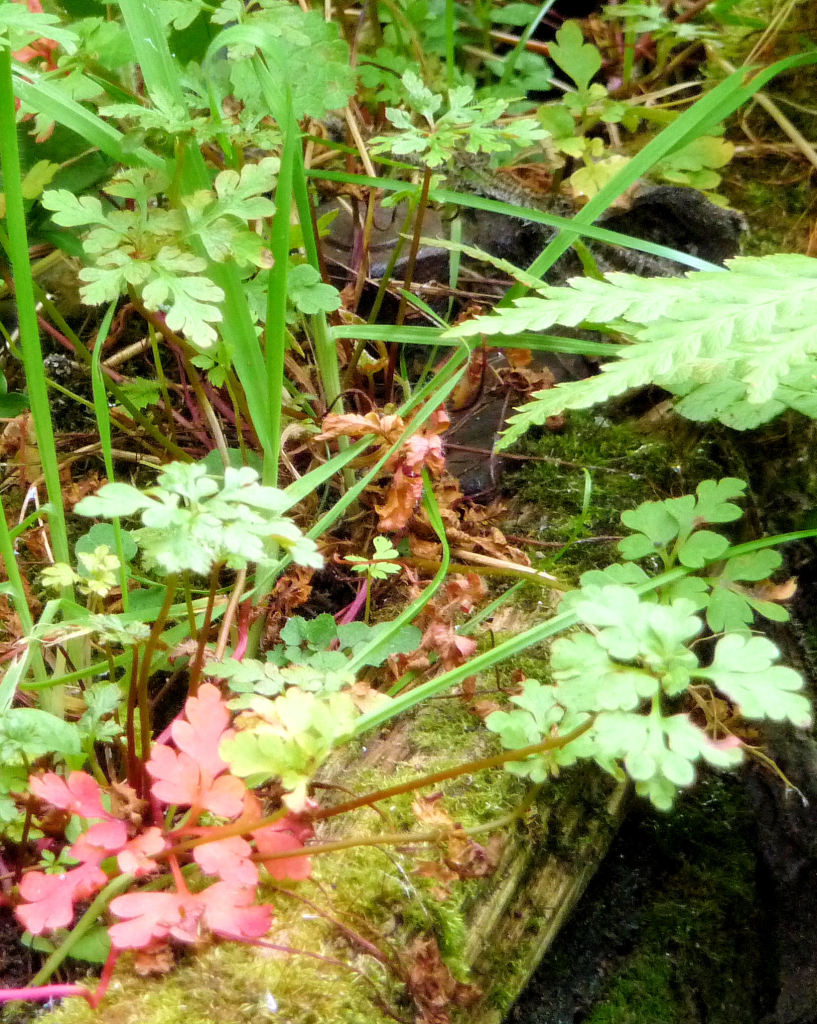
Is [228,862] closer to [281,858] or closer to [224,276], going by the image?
[281,858]

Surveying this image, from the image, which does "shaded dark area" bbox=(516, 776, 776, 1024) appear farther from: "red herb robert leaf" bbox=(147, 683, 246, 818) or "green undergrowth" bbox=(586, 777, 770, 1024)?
"red herb robert leaf" bbox=(147, 683, 246, 818)

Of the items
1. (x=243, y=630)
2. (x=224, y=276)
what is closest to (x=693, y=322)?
(x=224, y=276)

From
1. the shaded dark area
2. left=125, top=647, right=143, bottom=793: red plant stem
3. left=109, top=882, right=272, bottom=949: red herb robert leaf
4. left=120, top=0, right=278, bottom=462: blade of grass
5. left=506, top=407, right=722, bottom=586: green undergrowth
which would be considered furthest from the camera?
left=506, top=407, right=722, bottom=586: green undergrowth

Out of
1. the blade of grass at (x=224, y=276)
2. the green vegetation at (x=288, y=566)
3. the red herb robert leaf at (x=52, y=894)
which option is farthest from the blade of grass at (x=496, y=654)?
the blade of grass at (x=224, y=276)

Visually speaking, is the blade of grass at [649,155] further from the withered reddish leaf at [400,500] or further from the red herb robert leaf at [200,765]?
the red herb robert leaf at [200,765]

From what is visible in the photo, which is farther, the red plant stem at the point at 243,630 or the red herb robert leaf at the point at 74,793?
the red plant stem at the point at 243,630

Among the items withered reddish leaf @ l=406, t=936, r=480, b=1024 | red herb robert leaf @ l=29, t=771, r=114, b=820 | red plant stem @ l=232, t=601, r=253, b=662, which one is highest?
red herb robert leaf @ l=29, t=771, r=114, b=820

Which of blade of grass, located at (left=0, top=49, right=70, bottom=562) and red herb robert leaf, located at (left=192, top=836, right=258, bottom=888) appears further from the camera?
blade of grass, located at (left=0, top=49, right=70, bottom=562)

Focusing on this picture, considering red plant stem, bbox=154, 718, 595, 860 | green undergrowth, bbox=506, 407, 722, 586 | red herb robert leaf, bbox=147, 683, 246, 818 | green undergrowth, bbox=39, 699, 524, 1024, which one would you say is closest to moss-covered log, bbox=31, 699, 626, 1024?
green undergrowth, bbox=39, 699, 524, 1024
